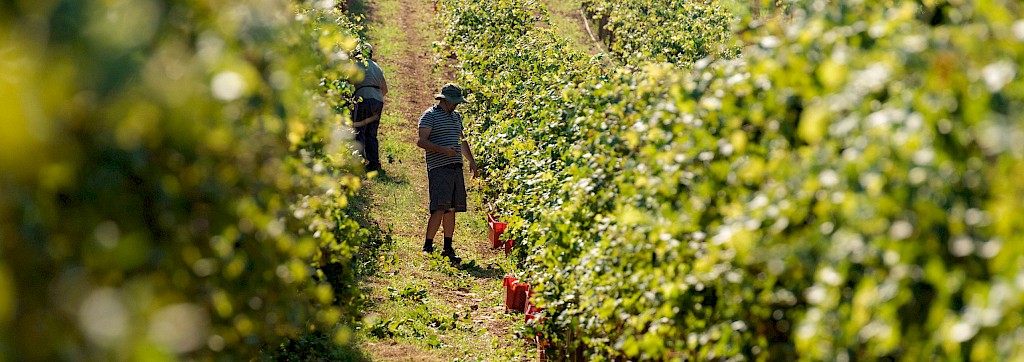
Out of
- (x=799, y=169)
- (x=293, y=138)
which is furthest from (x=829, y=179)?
(x=293, y=138)

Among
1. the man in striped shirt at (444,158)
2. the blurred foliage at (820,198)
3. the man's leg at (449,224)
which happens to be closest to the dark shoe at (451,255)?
the man in striped shirt at (444,158)

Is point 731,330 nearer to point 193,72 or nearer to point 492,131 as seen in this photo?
point 193,72

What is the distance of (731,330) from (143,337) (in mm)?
2154

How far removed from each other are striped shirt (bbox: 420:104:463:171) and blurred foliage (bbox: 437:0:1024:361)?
395 centimetres

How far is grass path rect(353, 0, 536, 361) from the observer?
6.85 metres

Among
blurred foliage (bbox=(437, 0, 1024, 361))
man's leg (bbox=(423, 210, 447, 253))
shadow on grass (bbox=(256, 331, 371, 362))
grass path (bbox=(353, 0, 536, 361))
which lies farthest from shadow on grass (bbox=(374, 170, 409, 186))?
blurred foliage (bbox=(437, 0, 1024, 361))

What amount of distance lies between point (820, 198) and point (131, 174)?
161 cm

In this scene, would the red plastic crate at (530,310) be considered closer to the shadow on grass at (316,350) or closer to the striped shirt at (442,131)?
the shadow on grass at (316,350)

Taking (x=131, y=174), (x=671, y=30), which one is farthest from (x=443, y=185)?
(x=671, y=30)

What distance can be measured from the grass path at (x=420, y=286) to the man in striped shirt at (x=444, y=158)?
33 cm

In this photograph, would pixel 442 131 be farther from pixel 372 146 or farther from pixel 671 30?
pixel 671 30

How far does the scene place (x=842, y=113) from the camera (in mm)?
2625

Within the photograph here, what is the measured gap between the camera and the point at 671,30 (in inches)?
634

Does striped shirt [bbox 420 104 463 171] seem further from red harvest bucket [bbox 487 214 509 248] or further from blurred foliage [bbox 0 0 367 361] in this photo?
blurred foliage [bbox 0 0 367 361]
